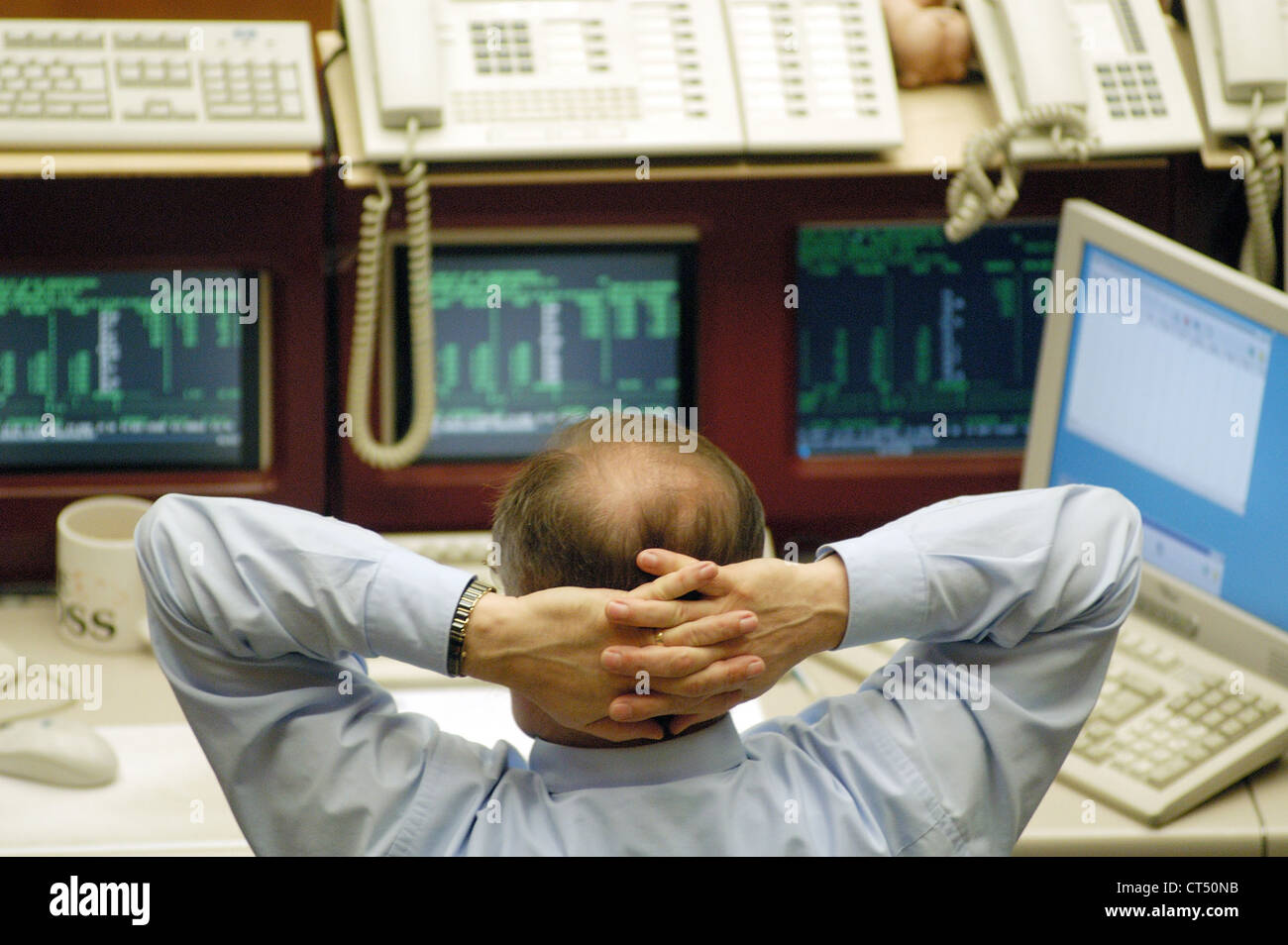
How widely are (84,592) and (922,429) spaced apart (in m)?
1.00

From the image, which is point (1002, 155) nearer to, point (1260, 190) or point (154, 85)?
point (1260, 190)

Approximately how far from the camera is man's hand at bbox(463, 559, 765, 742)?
0.89 metres

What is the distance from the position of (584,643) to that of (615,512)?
8 cm

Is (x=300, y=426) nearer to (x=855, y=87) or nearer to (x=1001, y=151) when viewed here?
(x=855, y=87)

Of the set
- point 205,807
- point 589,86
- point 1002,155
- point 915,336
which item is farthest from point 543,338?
point 205,807

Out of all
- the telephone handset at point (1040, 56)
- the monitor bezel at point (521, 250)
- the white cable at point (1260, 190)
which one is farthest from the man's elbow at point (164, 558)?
the white cable at point (1260, 190)

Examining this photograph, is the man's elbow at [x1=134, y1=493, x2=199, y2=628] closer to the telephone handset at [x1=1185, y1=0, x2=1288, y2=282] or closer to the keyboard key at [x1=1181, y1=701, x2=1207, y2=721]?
the keyboard key at [x1=1181, y1=701, x2=1207, y2=721]

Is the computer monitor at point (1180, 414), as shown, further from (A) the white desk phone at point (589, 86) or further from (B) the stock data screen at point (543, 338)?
(B) the stock data screen at point (543, 338)

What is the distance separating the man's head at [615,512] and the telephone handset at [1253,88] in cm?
103

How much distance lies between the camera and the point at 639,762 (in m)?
0.96

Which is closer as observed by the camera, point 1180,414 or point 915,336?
point 1180,414

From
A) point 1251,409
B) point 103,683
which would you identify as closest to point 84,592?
point 103,683

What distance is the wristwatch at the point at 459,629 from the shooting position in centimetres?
93

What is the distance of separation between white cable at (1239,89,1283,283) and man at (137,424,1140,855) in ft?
2.90
